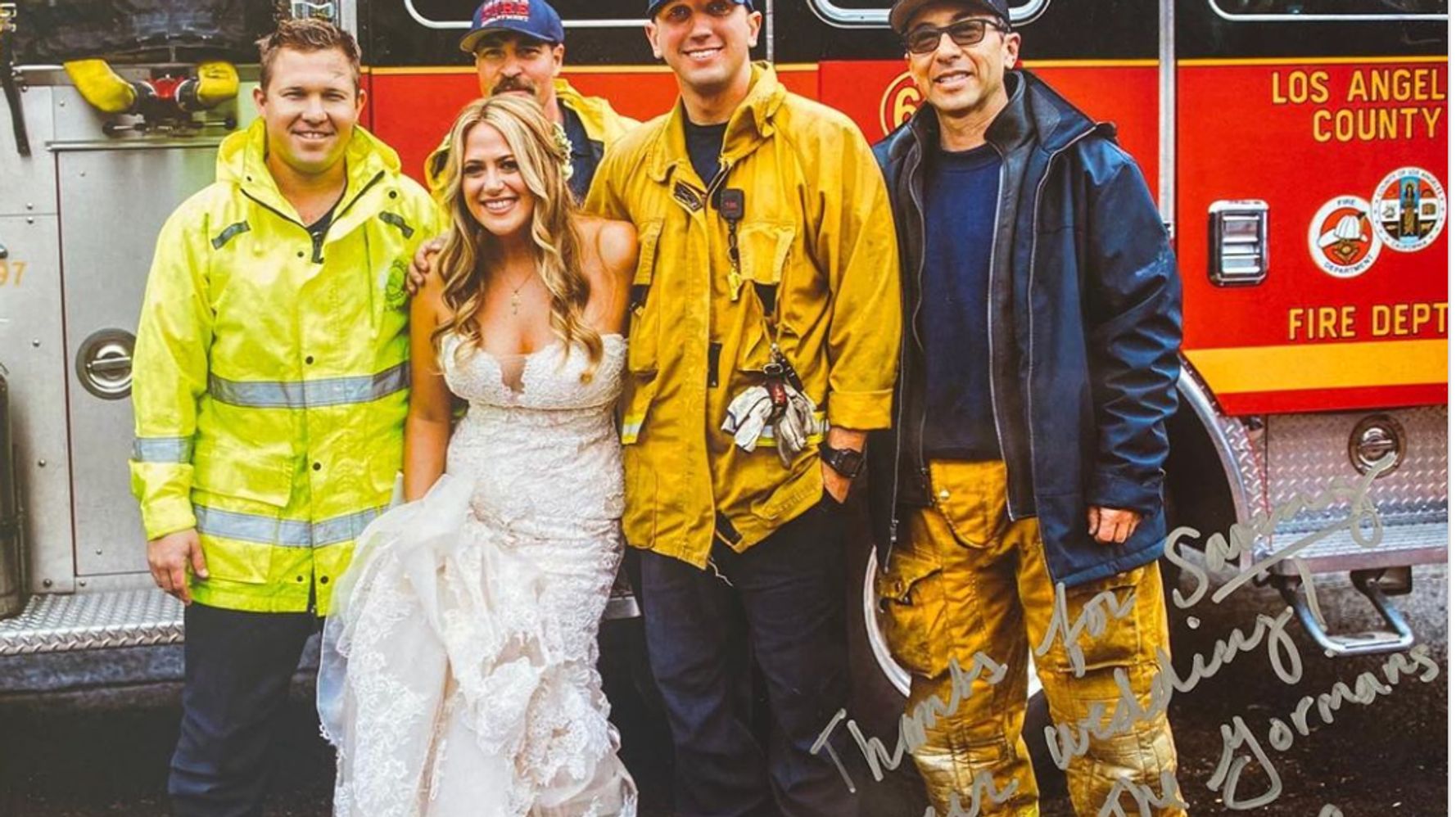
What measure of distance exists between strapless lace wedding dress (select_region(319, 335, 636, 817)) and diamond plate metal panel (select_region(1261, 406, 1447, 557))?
1.68 metres

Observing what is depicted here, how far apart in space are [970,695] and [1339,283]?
54.6 inches

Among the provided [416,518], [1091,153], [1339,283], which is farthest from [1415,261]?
[416,518]

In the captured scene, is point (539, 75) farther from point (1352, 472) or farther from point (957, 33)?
point (1352, 472)

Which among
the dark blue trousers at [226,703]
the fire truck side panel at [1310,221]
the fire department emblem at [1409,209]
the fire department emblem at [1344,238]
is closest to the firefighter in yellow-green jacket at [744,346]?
the dark blue trousers at [226,703]

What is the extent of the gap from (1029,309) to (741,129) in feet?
2.18

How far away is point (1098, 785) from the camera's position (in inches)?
121

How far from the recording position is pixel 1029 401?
2.90 meters

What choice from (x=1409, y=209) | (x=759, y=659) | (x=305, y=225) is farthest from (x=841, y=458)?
(x=1409, y=209)

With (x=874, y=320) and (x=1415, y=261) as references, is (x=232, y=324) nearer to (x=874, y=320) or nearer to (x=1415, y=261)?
(x=874, y=320)

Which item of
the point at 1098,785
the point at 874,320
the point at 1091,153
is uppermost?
the point at 1091,153

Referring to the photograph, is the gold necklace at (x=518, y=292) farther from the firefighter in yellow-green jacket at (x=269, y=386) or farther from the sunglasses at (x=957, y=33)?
the sunglasses at (x=957, y=33)

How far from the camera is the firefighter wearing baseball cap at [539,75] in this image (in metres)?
3.11

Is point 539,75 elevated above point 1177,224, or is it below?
above

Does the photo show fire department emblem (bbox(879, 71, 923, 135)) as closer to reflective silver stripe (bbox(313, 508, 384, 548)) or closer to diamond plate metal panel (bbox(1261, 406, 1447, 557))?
diamond plate metal panel (bbox(1261, 406, 1447, 557))
